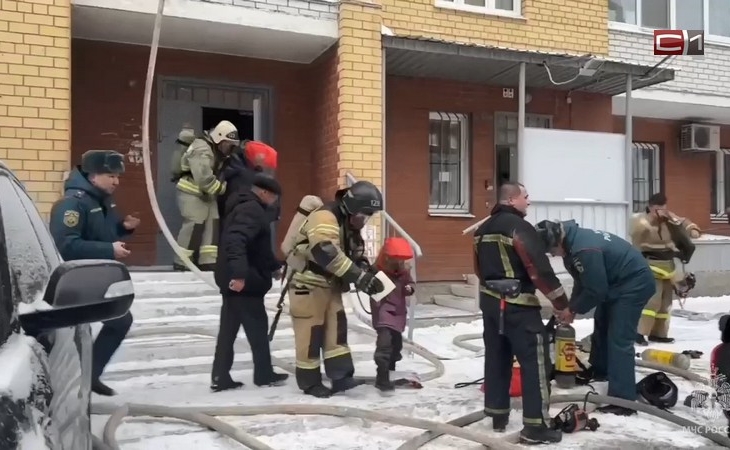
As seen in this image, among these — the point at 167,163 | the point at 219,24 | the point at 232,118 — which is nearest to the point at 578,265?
the point at 219,24

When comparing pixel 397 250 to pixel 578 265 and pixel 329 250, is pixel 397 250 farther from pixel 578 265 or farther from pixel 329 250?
pixel 578 265

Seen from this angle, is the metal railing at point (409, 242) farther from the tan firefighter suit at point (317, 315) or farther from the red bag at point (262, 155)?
the tan firefighter suit at point (317, 315)

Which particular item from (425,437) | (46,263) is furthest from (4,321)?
(425,437)

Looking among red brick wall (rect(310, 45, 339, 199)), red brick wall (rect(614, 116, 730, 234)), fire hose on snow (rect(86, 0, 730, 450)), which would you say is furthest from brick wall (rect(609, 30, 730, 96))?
fire hose on snow (rect(86, 0, 730, 450))

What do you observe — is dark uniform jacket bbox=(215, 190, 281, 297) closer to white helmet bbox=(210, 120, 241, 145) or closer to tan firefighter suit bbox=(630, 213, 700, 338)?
white helmet bbox=(210, 120, 241, 145)

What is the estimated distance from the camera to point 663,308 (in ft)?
25.3

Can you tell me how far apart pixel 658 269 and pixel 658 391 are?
2.74 m

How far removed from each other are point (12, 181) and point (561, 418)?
3574 mm

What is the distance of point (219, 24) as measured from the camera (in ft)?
24.8

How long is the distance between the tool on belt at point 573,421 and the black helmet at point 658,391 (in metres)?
0.72

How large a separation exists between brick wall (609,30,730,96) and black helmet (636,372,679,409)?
691cm

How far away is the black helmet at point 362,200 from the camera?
16.8ft

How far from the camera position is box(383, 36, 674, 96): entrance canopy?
829cm

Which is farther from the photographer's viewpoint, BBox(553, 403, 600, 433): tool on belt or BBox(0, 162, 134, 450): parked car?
BBox(553, 403, 600, 433): tool on belt
